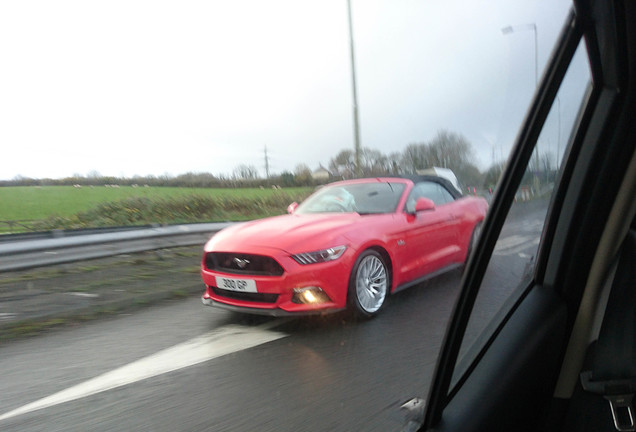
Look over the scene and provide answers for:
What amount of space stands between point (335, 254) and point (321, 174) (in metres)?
1.63

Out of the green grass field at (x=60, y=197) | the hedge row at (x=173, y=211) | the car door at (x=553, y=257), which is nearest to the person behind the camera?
the car door at (x=553, y=257)

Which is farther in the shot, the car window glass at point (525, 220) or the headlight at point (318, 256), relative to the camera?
the headlight at point (318, 256)

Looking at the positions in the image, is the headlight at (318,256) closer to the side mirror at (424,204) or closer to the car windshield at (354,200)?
the car windshield at (354,200)

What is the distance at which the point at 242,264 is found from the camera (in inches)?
156

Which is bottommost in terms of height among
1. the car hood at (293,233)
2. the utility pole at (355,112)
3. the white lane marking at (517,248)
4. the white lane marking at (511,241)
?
the car hood at (293,233)

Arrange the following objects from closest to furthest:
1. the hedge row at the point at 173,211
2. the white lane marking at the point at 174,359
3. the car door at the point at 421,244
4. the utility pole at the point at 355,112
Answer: the utility pole at the point at 355,112 → the white lane marking at the point at 174,359 → the hedge row at the point at 173,211 → the car door at the point at 421,244

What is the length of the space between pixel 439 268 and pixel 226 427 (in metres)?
2.52

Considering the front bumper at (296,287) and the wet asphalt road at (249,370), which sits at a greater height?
the front bumper at (296,287)

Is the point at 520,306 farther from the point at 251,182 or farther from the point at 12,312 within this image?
the point at 12,312

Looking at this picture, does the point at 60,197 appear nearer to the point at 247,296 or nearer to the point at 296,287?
the point at 247,296

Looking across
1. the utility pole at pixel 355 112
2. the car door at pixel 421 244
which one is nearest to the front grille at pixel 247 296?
the car door at pixel 421 244

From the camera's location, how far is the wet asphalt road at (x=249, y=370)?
232cm

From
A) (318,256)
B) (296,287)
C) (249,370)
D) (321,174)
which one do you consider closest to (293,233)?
(318,256)

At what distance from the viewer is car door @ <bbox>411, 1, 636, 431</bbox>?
1.41m
